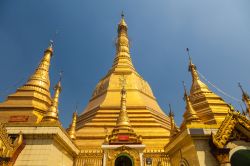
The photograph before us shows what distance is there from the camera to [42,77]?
21016mm

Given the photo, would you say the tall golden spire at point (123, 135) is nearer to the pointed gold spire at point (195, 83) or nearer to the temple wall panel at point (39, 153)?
the temple wall panel at point (39, 153)

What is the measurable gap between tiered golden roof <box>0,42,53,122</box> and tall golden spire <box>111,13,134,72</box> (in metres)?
12.3

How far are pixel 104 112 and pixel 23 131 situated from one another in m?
11.7

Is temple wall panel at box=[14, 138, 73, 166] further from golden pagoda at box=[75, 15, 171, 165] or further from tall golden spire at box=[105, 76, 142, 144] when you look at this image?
golden pagoda at box=[75, 15, 171, 165]

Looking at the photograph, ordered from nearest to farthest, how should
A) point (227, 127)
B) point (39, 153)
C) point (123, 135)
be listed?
1. point (39, 153)
2. point (227, 127)
3. point (123, 135)

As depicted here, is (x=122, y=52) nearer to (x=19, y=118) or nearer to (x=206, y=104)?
(x=206, y=104)

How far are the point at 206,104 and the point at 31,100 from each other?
589 inches

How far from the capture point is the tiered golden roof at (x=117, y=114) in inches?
786

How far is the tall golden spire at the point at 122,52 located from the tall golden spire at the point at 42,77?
33.3 ft

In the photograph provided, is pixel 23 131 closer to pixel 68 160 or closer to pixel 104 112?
pixel 68 160

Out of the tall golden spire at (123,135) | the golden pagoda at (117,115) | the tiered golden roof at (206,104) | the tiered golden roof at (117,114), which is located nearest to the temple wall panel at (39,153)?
the tall golden spire at (123,135)

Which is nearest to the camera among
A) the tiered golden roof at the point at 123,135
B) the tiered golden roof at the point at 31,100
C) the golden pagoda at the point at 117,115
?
the tiered golden roof at the point at 123,135

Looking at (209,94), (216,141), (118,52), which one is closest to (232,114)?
(216,141)

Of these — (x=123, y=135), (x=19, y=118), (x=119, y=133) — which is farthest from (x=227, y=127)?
(x=19, y=118)
